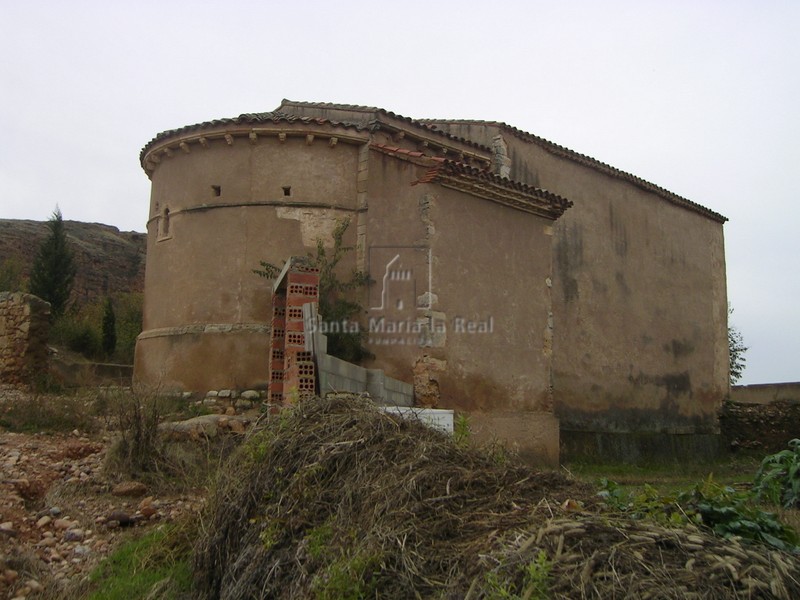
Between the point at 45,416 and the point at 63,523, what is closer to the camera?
the point at 63,523

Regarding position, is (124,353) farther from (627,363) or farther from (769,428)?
(769,428)

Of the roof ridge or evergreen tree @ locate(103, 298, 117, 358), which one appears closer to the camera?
the roof ridge

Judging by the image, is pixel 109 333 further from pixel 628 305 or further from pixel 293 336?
pixel 293 336

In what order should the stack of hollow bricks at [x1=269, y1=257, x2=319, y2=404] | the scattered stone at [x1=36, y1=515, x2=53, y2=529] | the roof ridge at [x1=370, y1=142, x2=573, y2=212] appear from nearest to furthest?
the scattered stone at [x1=36, y1=515, x2=53, y2=529], the stack of hollow bricks at [x1=269, y1=257, x2=319, y2=404], the roof ridge at [x1=370, y1=142, x2=573, y2=212]

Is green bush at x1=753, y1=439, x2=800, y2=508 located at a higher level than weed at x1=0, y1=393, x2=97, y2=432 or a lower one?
lower

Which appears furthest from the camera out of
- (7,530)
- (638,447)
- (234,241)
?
(638,447)

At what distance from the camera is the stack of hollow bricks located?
9422mm

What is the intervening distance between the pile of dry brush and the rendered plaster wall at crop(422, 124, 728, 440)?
12505mm

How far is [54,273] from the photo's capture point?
2975cm

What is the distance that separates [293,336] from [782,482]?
659cm

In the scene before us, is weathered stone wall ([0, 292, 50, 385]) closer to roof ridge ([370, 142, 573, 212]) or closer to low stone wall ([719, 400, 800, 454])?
roof ridge ([370, 142, 573, 212])

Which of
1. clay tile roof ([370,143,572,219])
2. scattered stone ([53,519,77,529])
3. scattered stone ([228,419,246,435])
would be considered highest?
clay tile roof ([370,143,572,219])

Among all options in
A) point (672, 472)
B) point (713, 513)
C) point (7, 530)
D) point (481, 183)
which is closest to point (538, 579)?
point (713, 513)

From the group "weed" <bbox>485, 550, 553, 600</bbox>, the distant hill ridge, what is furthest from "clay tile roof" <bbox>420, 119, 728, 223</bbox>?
the distant hill ridge
